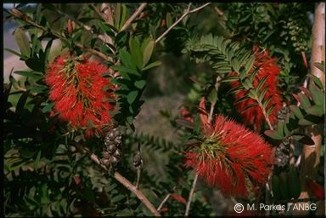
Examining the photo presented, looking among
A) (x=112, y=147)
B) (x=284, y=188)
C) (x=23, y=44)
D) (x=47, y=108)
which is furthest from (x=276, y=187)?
(x=23, y=44)

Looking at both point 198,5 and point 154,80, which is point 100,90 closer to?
point 198,5

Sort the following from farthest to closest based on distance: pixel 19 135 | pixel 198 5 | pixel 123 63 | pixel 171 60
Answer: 1. pixel 171 60
2. pixel 198 5
3. pixel 19 135
4. pixel 123 63

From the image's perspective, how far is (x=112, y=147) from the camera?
756mm

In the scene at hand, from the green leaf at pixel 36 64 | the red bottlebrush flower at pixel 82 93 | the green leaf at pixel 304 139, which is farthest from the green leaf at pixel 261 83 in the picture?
the green leaf at pixel 36 64

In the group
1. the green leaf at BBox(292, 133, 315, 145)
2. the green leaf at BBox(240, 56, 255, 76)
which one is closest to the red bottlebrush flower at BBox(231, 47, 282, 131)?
the green leaf at BBox(240, 56, 255, 76)

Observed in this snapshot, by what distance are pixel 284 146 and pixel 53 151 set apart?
0.35m

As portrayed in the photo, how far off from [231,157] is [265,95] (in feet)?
0.52

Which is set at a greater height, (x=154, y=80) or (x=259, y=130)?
(x=259, y=130)

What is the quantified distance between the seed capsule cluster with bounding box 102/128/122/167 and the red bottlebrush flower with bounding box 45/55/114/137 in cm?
2

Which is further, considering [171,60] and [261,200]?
[171,60]

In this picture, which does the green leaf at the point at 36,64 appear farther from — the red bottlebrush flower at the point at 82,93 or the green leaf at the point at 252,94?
the green leaf at the point at 252,94

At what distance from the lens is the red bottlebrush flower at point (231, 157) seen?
28.8 inches

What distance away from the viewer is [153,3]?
1.07 m

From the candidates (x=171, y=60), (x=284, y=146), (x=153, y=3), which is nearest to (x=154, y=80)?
(x=171, y=60)
